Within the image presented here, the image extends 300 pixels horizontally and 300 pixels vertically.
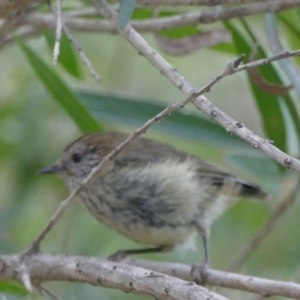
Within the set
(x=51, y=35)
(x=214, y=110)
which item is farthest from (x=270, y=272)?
(x=214, y=110)

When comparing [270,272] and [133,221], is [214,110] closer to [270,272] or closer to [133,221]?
[133,221]

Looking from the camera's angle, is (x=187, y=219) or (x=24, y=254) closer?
(x=24, y=254)

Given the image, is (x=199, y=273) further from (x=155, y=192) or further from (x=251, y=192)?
(x=251, y=192)

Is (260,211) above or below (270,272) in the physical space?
above

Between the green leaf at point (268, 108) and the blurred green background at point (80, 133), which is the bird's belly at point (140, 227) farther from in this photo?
the green leaf at point (268, 108)

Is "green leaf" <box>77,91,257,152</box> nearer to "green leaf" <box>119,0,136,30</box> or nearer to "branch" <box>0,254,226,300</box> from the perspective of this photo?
"branch" <box>0,254,226,300</box>

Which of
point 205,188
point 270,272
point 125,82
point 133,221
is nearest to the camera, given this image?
point 133,221

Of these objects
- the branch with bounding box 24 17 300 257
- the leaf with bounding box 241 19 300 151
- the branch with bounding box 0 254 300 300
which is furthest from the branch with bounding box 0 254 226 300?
the leaf with bounding box 241 19 300 151
